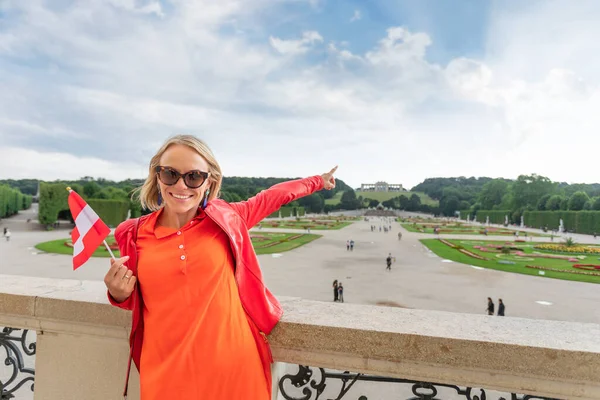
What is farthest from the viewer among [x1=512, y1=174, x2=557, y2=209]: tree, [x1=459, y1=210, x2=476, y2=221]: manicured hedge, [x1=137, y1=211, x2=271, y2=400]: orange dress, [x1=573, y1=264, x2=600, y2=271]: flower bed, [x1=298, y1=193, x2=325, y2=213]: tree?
[x1=298, y1=193, x2=325, y2=213]: tree

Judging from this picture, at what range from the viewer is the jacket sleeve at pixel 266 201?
79.6 inches

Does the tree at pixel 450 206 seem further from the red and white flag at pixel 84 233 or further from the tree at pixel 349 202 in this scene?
the red and white flag at pixel 84 233

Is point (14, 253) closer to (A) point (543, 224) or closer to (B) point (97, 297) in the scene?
(B) point (97, 297)

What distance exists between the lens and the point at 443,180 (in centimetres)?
18625

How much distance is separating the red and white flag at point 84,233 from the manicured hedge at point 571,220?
55.4m

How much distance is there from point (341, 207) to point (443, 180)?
76.4 metres

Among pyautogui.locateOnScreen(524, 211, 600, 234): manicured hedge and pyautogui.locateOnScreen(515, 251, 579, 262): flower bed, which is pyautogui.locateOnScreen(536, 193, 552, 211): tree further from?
pyautogui.locateOnScreen(515, 251, 579, 262): flower bed

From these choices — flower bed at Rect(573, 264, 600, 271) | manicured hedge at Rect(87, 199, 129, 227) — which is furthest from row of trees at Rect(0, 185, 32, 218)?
flower bed at Rect(573, 264, 600, 271)

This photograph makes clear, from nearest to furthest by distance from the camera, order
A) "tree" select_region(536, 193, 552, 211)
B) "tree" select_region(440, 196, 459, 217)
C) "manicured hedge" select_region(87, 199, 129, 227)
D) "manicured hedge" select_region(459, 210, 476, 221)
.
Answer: "manicured hedge" select_region(87, 199, 129, 227) → "tree" select_region(536, 193, 552, 211) → "manicured hedge" select_region(459, 210, 476, 221) → "tree" select_region(440, 196, 459, 217)

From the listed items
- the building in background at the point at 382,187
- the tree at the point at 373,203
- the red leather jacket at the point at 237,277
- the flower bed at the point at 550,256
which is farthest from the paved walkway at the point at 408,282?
the building in background at the point at 382,187

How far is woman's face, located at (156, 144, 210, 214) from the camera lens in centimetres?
179

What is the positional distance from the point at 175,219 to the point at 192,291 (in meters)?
0.39

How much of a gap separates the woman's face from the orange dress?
6.1 inches

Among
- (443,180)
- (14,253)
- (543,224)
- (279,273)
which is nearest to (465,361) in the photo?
(279,273)
